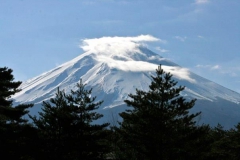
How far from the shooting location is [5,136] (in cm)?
2914

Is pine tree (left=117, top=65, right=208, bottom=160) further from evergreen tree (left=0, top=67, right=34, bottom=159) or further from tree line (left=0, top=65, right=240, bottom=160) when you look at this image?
evergreen tree (left=0, top=67, right=34, bottom=159)

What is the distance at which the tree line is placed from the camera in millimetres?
29625

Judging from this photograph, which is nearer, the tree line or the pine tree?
the tree line

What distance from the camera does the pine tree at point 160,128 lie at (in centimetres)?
3038

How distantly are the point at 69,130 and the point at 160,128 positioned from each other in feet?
22.9

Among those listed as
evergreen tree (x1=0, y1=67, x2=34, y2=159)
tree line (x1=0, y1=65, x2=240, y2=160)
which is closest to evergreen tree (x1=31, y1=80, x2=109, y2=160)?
tree line (x1=0, y1=65, x2=240, y2=160)

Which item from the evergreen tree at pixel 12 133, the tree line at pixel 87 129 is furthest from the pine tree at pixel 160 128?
the evergreen tree at pixel 12 133

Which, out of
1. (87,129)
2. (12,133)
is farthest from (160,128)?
(12,133)

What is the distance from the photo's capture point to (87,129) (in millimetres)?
30500

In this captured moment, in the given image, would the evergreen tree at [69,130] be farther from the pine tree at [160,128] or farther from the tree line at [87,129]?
the pine tree at [160,128]

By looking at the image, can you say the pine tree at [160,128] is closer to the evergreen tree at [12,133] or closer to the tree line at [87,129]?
the tree line at [87,129]

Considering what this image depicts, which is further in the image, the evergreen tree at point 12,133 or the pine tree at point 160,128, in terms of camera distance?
the pine tree at point 160,128

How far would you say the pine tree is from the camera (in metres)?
30.4

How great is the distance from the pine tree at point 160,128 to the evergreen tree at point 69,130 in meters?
2.73
